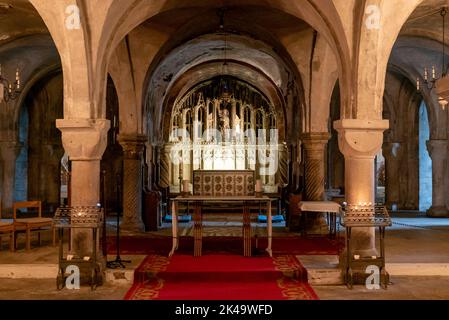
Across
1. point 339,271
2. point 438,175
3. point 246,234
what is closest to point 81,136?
point 246,234

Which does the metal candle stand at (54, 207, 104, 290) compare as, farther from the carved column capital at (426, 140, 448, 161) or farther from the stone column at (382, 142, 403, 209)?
the stone column at (382, 142, 403, 209)

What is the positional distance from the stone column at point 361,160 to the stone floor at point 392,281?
0.61 metres

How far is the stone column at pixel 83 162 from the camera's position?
22.8 ft

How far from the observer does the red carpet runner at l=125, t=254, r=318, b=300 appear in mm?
6199

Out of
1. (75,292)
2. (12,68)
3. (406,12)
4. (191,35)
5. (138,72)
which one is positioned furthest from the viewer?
(12,68)

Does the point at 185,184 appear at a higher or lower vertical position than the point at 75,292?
higher

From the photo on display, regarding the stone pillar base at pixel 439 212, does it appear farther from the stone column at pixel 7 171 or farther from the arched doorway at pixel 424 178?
the stone column at pixel 7 171

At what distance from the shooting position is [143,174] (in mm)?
12570

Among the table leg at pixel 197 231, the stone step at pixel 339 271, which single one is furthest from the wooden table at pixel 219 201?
the stone step at pixel 339 271

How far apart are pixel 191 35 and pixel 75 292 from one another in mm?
7478

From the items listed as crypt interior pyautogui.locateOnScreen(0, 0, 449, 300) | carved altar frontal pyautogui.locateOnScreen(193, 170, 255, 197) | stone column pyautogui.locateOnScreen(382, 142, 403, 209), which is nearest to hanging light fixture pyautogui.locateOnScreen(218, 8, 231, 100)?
crypt interior pyautogui.locateOnScreen(0, 0, 449, 300)

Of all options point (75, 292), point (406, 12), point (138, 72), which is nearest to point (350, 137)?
point (406, 12)

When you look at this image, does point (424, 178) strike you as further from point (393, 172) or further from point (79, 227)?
point (79, 227)
